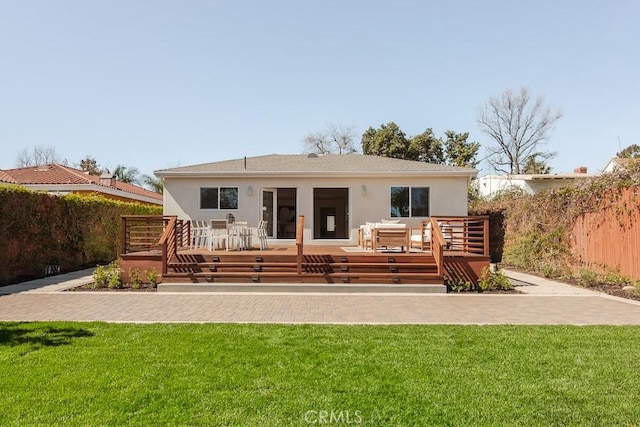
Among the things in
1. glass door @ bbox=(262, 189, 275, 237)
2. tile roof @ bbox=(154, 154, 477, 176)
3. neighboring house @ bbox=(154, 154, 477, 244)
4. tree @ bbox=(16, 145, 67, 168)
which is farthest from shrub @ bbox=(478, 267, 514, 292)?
tree @ bbox=(16, 145, 67, 168)

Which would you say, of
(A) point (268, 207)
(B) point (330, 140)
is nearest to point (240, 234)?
(A) point (268, 207)

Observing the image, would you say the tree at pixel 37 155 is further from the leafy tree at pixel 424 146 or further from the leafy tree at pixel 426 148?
the leafy tree at pixel 426 148

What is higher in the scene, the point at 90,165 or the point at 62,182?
the point at 90,165

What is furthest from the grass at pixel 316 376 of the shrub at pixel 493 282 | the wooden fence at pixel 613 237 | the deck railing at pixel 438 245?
the wooden fence at pixel 613 237

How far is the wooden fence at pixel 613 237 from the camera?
9609mm

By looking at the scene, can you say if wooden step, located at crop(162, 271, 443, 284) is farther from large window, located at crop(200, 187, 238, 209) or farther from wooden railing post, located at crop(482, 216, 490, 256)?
large window, located at crop(200, 187, 238, 209)

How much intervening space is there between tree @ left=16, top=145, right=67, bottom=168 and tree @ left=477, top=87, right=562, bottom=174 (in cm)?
5194

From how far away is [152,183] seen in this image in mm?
34875

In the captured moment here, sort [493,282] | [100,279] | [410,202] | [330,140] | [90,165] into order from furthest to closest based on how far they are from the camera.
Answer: [330,140], [90,165], [410,202], [100,279], [493,282]

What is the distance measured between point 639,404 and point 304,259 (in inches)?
295

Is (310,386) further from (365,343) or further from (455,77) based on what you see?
(455,77)

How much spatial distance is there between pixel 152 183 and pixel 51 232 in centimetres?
2339

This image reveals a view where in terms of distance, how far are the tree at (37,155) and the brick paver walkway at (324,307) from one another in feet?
162

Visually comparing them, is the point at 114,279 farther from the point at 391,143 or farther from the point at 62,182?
the point at 391,143
